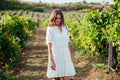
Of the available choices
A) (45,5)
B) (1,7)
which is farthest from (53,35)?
(45,5)

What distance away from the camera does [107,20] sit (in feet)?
35.7

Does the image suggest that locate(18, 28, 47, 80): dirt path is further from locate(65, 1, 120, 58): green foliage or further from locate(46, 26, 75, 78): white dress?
locate(46, 26, 75, 78): white dress

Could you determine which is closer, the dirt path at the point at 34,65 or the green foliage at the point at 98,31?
the green foliage at the point at 98,31

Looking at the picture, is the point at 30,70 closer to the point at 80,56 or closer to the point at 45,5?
the point at 80,56

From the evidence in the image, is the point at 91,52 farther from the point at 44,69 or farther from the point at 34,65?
the point at 34,65

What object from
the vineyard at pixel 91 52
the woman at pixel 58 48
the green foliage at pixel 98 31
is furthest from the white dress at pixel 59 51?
the green foliage at pixel 98 31

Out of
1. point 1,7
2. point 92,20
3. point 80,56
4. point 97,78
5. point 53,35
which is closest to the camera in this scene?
point 53,35

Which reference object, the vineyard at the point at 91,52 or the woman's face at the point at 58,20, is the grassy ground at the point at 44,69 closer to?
the vineyard at the point at 91,52

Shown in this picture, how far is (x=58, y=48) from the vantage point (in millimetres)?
7332

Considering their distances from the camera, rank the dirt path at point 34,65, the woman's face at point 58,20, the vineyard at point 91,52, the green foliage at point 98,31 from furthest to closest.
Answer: the dirt path at point 34,65 < the green foliage at point 98,31 < the vineyard at point 91,52 < the woman's face at point 58,20

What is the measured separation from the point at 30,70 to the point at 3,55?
0.96 m

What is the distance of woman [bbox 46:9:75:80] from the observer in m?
7.24

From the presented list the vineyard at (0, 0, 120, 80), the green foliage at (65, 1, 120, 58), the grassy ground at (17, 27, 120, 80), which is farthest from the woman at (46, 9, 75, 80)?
the grassy ground at (17, 27, 120, 80)

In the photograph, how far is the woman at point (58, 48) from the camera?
7.24m
